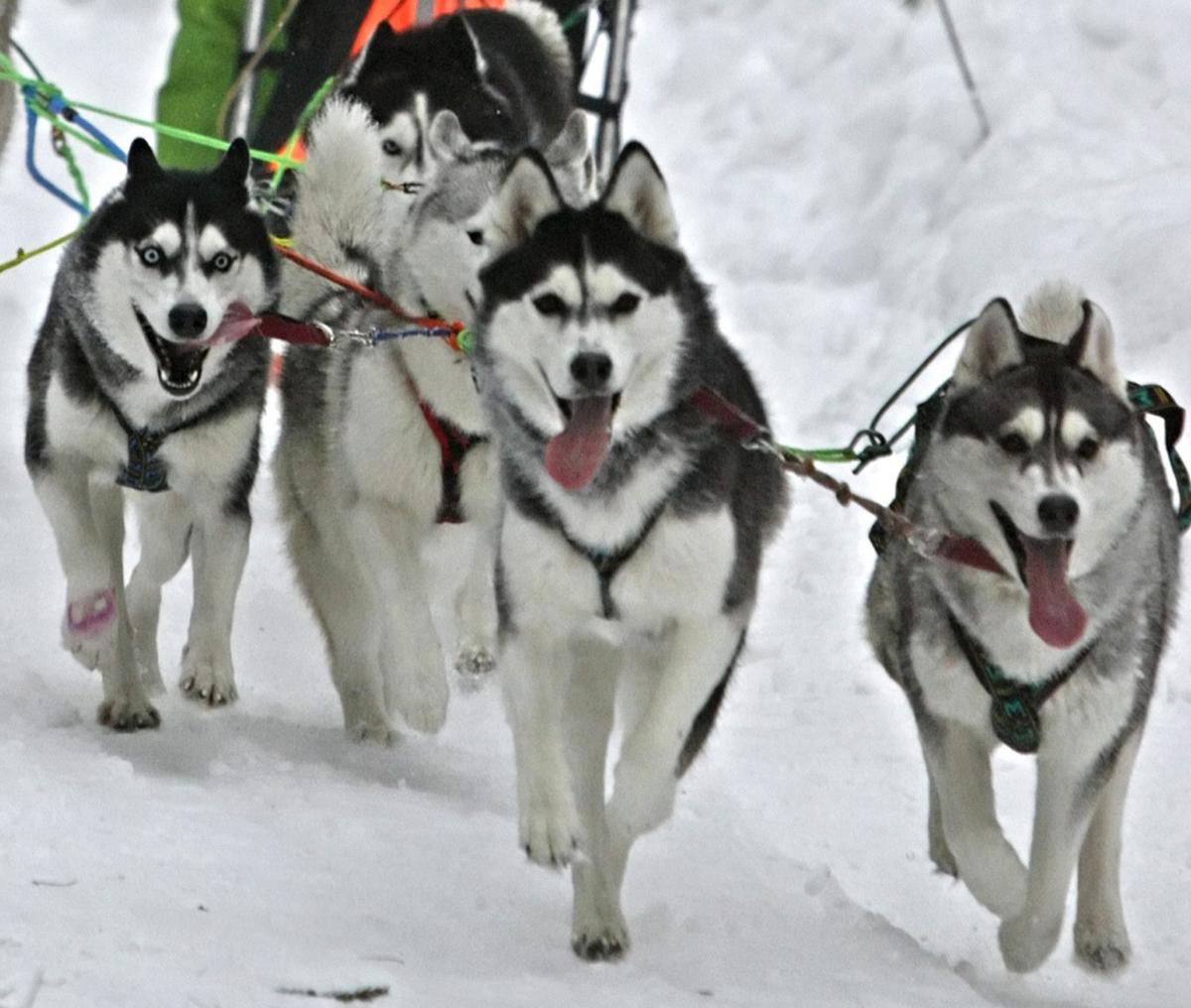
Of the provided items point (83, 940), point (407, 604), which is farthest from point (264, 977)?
point (407, 604)

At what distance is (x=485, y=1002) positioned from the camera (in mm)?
2771

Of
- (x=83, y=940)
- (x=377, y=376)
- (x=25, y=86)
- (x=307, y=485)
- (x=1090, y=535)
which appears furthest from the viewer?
(x=25, y=86)

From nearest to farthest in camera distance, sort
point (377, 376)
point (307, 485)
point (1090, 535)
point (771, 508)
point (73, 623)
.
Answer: point (1090, 535)
point (771, 508)
point (73, 623)
point (377, 376)
point (307, 485)

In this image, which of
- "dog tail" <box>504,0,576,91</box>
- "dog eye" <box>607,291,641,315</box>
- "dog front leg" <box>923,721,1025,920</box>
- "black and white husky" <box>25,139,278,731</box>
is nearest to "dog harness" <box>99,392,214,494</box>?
"black and white husky" <box>25,139,278,731</box>

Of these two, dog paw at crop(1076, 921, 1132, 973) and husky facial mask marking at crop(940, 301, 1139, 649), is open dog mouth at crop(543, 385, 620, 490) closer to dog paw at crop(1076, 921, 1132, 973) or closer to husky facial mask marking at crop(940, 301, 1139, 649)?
husky facial mask marking at crop(940, 301, 1139, 649)

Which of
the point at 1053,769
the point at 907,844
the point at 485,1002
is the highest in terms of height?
the point at 1053,769

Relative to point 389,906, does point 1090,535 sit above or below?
above

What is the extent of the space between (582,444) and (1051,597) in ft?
2.37

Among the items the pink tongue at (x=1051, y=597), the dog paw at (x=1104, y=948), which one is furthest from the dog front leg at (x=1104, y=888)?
the pink tongue at (x=1051, y=597)

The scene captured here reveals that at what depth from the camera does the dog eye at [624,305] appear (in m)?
3.13

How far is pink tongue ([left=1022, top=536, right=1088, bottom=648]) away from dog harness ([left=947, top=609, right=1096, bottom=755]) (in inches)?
2.9

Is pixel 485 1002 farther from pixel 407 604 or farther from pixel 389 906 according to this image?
pixel 407 604

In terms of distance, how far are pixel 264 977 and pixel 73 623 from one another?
1421 millimetres

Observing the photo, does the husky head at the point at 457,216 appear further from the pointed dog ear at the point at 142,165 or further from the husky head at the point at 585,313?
the husky head at the point at 585,313
